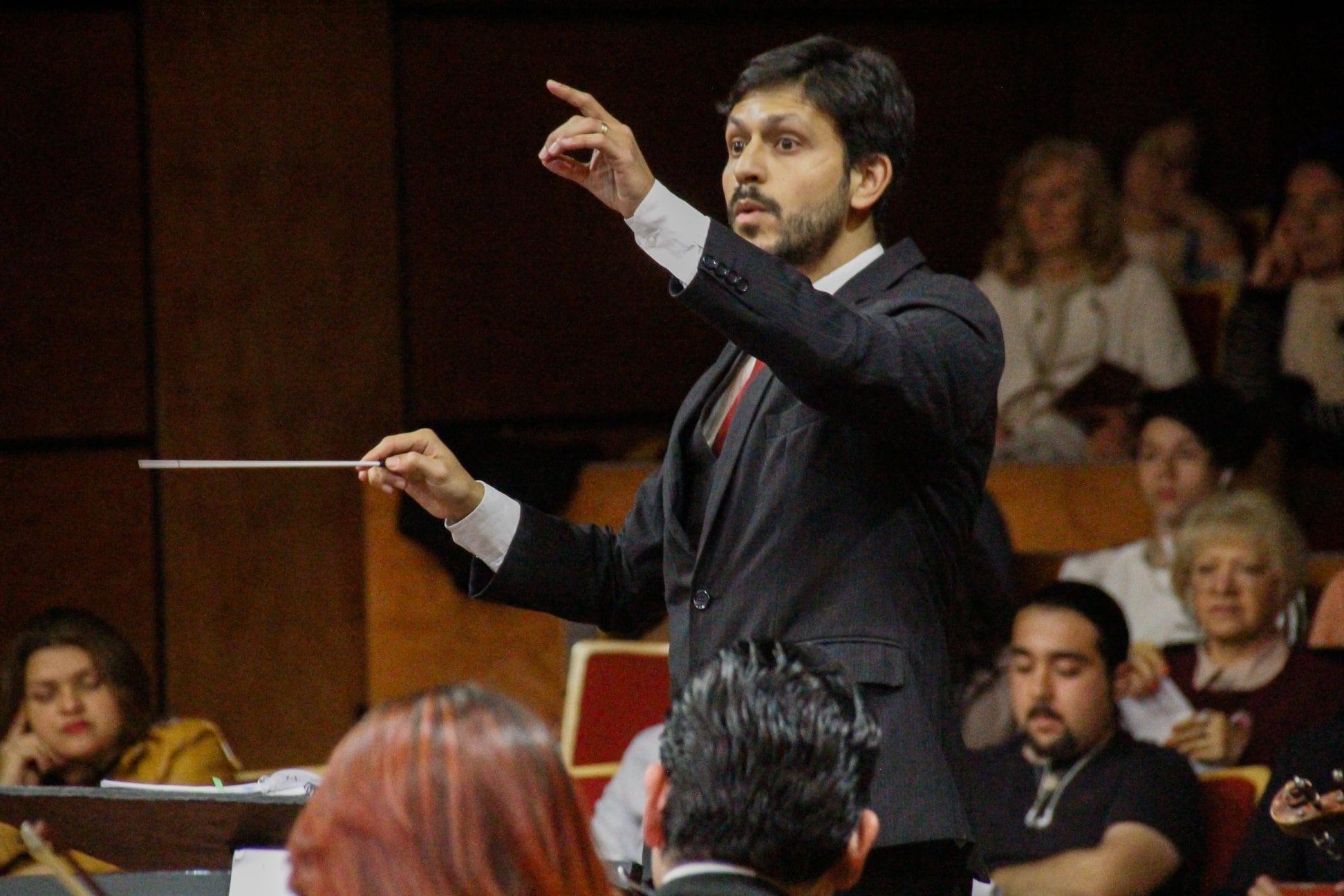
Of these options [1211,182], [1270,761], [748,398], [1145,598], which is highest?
[1211,182]

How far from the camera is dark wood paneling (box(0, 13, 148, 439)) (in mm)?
4441

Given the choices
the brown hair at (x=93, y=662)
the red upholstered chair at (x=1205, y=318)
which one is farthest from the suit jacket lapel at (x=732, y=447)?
the red upholstered chair at (x=1205, y=318)

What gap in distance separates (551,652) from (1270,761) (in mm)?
1696

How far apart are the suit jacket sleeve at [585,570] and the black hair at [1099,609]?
1459 millimetres

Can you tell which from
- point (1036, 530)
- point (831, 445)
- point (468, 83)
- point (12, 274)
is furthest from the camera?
point (468, 83)

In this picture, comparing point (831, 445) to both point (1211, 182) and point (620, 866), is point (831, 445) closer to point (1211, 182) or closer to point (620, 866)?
point (620, 866)

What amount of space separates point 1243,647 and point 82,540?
2695 millimetres

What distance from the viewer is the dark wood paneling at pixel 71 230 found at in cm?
444

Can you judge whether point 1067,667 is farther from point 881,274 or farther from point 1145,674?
point 881,274

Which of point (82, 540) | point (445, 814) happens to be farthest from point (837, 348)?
Answer: point (82, 540)

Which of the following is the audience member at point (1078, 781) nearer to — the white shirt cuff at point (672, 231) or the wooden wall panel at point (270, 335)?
the white shirt cuff at point (672, 231)

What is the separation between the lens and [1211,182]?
5340mm

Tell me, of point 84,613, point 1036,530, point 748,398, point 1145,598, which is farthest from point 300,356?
point 748,398

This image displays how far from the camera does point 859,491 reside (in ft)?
5.44
